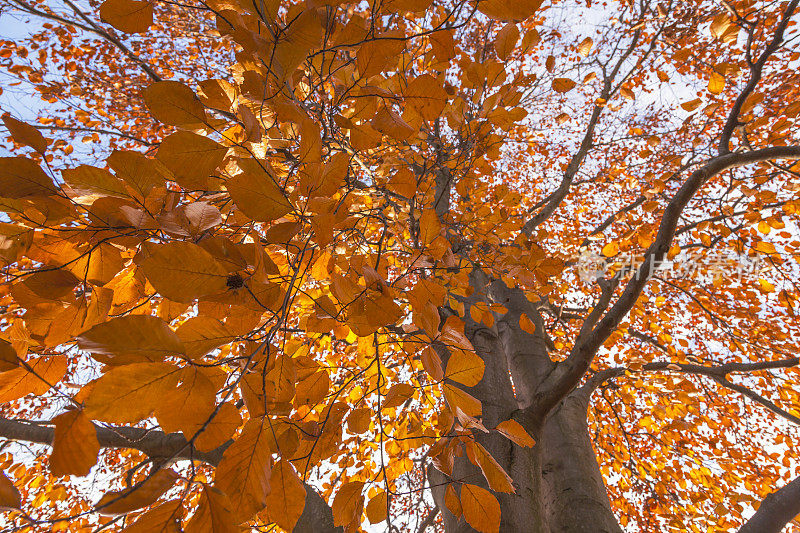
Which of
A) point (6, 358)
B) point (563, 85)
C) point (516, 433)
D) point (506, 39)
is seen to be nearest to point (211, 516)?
point (6, 358)

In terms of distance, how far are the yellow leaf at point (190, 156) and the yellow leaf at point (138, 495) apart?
485mm

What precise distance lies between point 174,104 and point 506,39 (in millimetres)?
1034

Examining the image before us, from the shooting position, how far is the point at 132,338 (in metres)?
0.47

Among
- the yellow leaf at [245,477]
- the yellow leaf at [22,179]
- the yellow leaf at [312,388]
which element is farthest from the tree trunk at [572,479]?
the yellow leaf at [22,179]

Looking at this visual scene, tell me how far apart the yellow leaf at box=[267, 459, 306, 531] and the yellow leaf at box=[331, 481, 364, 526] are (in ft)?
1.08

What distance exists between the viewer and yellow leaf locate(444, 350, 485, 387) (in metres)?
0.96

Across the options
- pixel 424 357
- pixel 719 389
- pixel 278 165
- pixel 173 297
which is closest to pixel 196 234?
pixel 173 297

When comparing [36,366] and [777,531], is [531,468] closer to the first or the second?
[777,531]

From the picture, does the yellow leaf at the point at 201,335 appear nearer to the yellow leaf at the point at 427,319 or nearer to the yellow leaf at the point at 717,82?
the yellow leaf at the point at 427,319

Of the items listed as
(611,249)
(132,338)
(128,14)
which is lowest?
(132,338)

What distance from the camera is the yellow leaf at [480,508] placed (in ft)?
2.92

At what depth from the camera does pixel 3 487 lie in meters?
0.55

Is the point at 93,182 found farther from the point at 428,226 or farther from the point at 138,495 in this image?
the point at 428,226

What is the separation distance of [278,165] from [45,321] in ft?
2.82
